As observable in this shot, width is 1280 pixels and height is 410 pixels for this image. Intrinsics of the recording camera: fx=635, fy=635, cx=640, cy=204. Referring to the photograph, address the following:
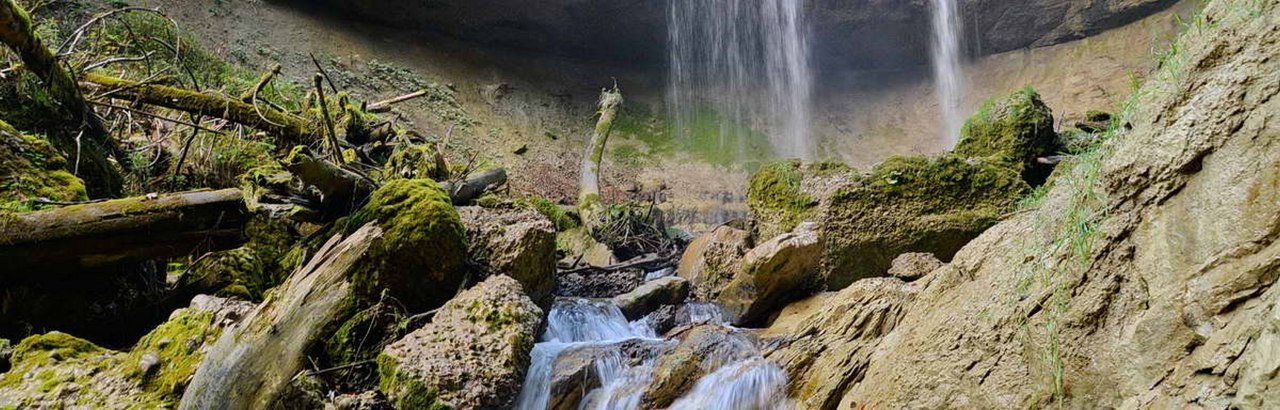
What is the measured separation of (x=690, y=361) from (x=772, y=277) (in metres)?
1.45

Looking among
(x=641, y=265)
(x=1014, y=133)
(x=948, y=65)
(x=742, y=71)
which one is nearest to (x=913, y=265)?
(x=1014, y=133)

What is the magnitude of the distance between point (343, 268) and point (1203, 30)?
3558 mm

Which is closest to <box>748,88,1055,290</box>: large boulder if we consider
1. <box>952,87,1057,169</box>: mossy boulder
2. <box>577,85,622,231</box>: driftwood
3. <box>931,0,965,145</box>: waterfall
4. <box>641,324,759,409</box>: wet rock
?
<box>952,87,1057,169</box>: mossy boulder

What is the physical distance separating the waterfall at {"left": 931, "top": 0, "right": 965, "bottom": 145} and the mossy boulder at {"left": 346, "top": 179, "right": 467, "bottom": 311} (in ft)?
49.4

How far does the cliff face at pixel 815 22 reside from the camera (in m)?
15.1

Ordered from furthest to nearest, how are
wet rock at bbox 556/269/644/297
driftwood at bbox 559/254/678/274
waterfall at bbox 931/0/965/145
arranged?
waterfall at bbox 931/0/965/145 < driftwood at bbox 559/254/678/274 < wet rock at bbox 556/269/644/297

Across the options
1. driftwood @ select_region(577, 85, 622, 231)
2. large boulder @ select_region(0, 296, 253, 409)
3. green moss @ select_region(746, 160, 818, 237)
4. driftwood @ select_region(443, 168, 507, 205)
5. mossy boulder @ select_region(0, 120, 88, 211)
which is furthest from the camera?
driftwood @ select_region(577, 85, 622, 231)

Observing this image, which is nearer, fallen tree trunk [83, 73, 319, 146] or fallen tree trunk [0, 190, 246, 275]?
fallen tree trunk [0, 190, 246, 275]

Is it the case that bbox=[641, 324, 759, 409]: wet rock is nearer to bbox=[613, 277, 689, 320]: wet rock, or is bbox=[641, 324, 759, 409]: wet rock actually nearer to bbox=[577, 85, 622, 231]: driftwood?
bbox=[613, 277, 689, 320]: wet rock

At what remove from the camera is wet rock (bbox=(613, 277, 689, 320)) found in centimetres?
531

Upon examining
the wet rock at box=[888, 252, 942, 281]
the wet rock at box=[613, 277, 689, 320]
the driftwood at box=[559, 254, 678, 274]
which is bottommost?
the driftwood at box=[559, 254, 678, 274]

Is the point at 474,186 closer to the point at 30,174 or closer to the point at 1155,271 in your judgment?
the point at 30,174

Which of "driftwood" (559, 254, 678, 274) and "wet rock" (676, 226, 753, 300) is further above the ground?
"wet rock" (676, 226, 753, 300)

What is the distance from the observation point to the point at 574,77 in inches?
683
